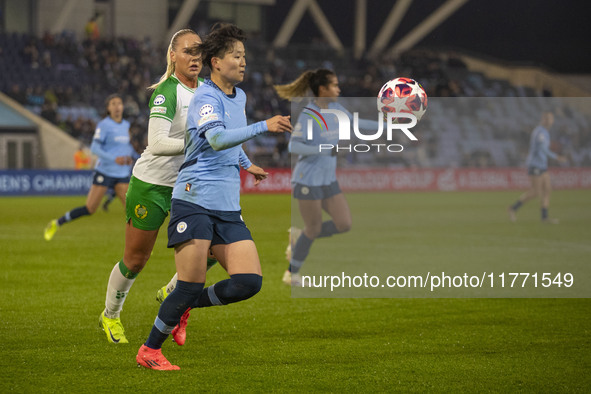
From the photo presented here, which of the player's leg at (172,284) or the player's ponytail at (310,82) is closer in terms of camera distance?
the player's leg at (172,284)

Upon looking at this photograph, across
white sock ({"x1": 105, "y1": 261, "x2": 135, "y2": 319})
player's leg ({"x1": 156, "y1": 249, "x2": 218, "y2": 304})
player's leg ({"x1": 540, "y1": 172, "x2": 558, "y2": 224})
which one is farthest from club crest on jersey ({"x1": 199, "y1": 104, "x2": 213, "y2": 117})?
player's leg ({"x1": 540, "y1": 172, "x2": 558, "y2": 224})

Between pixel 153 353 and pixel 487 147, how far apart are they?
2820 centimetres

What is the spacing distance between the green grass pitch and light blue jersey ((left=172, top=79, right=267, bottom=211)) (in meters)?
1.17

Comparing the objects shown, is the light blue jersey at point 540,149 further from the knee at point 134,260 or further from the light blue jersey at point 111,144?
the knee at point 134,260

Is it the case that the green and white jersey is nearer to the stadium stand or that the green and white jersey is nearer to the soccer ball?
the soccer ball

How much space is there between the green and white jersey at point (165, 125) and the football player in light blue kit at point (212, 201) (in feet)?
1.75

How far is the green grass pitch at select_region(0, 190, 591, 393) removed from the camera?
5723 mm

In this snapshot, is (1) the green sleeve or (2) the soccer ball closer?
(1) the green sleeve

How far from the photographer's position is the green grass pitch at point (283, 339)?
572 cm

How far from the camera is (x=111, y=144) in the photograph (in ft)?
45.9

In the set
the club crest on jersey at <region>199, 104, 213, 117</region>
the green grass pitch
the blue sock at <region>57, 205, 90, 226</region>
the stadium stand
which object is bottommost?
the green grass pitch

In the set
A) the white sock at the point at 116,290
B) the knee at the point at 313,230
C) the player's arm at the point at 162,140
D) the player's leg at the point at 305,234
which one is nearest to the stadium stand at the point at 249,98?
the player's leg at the point at 305,234

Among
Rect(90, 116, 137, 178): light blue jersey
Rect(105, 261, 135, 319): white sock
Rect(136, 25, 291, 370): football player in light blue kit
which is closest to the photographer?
Rect(136, 25, 291, 370): football player in light blue kit

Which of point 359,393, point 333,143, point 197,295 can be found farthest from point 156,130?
point 333,143
